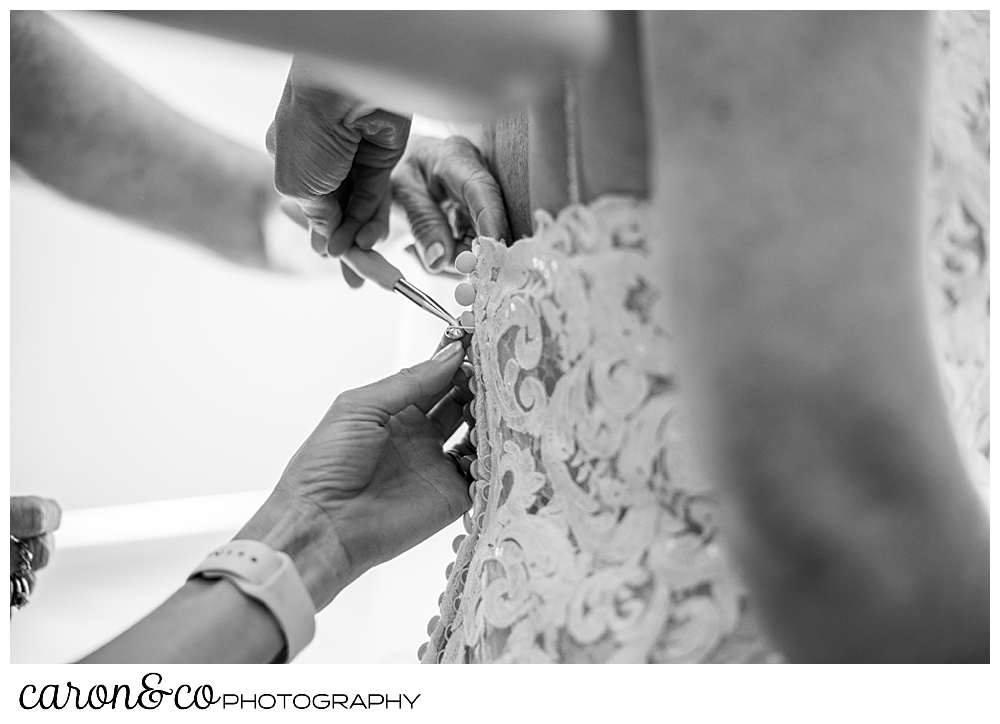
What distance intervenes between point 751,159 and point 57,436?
1307 mm

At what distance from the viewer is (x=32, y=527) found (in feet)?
2.79

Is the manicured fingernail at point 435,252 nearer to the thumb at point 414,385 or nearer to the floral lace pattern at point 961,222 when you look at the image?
the thumb at point 414,385

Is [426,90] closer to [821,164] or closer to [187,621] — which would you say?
[821,164]

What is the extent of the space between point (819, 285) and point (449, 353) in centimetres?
42

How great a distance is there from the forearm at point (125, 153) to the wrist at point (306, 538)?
2.21ft

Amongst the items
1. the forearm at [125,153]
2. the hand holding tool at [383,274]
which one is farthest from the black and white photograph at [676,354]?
the forearm at [125,153]

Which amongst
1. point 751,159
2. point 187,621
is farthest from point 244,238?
point 751,159

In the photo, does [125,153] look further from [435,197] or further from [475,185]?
[475,185]

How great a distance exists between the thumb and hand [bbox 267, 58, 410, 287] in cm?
21

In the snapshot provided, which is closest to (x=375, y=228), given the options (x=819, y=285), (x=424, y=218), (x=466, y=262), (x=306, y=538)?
(x=424, y=218)

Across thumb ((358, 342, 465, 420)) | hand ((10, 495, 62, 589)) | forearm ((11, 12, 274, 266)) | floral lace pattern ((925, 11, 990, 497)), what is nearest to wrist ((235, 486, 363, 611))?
thumb ((358, 342, 465, 420))

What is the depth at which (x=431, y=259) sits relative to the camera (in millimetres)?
969

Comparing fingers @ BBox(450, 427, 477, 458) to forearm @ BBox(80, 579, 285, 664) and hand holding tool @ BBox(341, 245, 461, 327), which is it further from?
forearm @ BBox(80, 579, 285, 664)

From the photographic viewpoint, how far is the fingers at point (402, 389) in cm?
73
